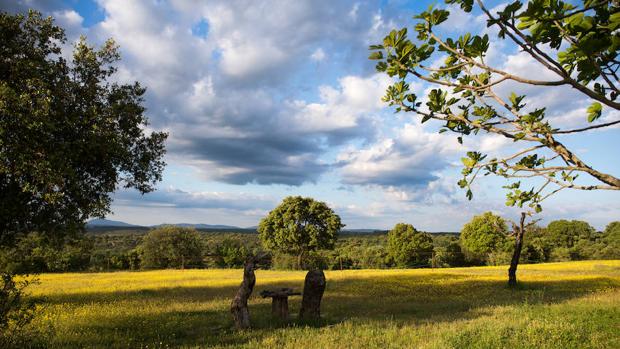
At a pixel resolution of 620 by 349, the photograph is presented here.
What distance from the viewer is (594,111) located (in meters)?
2.43

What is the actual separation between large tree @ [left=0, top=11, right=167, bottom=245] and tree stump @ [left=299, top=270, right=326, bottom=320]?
9.02 m

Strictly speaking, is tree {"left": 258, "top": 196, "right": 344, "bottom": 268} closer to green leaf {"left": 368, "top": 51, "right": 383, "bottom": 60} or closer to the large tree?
the large tree

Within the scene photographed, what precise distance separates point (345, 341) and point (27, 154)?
11.3 m

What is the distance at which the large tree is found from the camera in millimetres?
11766

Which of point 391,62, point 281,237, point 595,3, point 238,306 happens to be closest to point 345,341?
point 238,306

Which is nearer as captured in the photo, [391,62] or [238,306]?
[391,62]

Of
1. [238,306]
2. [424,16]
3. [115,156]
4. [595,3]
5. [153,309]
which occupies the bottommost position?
[153,309]

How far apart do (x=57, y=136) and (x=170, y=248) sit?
6604 centimetres

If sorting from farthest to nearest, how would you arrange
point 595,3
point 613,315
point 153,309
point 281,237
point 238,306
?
point 281,237 < point 153,309 < point 613,315 < point 238,306 < point 595,3

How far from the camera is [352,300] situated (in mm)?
21172

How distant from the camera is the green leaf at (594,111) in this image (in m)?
2.40

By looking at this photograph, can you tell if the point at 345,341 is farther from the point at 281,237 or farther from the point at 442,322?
the point at 281,237

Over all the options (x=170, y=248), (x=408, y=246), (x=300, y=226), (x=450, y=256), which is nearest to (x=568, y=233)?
(x=450, y=256)

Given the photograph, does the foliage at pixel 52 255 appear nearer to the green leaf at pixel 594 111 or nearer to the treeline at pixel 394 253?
the treeline at pixel 394 253
